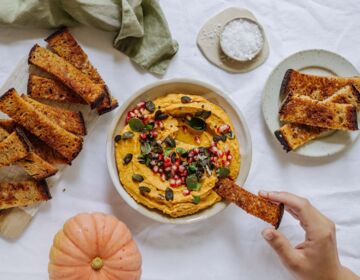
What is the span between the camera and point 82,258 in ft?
9.89

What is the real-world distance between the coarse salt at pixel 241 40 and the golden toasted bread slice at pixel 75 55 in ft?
2.34

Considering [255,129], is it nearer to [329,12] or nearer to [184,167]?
[184,167]

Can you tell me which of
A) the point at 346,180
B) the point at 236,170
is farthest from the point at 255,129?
the point at 346,180

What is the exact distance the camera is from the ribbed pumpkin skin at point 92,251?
301 cm

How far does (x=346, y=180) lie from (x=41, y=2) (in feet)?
6.61

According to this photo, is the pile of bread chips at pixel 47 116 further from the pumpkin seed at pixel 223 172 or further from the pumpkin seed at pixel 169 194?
the pumpkin seed at pixel 223 172

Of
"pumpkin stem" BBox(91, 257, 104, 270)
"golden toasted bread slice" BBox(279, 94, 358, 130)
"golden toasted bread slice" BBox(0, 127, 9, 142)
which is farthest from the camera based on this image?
"golden toasted bread slice" BBox(279, 94, 358, 130)

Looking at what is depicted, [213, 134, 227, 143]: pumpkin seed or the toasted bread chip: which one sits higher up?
[213, 134, 227, 143]: pumpkin seed

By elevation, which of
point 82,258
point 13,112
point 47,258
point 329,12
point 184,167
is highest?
point 329,12

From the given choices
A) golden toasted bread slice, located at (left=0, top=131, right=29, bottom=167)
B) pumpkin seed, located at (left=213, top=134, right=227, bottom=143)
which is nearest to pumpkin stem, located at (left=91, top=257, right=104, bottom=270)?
golden toasted bread slice, located at (left=0, top=131, right=29, bottom=167)

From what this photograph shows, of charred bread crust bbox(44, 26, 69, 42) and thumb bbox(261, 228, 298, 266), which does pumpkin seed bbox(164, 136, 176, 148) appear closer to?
thumb bbox(261, 228, 298, 266)

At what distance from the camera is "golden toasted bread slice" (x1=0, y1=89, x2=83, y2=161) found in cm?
304

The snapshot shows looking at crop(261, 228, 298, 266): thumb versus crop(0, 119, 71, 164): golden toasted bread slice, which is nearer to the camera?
crop(261, 228, 298, 266): thumb

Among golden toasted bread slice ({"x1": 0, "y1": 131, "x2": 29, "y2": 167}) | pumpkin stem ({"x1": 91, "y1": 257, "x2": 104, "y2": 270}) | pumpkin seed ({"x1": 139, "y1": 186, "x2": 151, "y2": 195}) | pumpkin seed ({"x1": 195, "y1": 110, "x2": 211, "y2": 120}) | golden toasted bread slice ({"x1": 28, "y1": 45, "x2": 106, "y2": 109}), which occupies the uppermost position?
golden toasted bread slice ({"x1": 28, "y1": 45, "x2": 106, "y2": 109})
